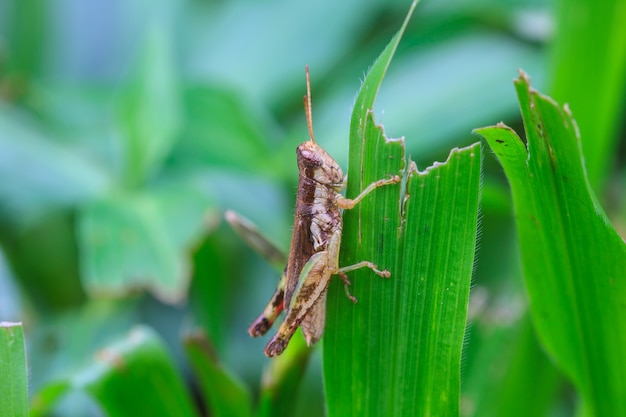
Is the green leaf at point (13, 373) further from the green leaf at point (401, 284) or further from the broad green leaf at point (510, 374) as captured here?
the broad green leaf at point (510, 374)

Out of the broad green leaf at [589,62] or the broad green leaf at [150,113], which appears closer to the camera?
the broad green leaf at [589,62]

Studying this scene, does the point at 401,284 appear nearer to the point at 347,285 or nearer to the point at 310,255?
the point at 347,285

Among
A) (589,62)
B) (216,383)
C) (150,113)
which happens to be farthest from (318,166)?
(150,113)

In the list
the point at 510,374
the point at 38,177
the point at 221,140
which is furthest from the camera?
the point at 221,140

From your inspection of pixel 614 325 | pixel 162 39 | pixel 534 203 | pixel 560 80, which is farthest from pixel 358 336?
pixel 162 39

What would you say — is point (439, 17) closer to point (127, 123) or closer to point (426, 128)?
point (426, 128)

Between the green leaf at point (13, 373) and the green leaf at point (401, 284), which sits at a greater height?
the green leaf at point (401, 284)

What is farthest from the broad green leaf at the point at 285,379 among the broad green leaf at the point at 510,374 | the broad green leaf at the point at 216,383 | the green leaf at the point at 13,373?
the green leaf at the point at 13,373

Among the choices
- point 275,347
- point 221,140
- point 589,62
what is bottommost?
point 275,347
